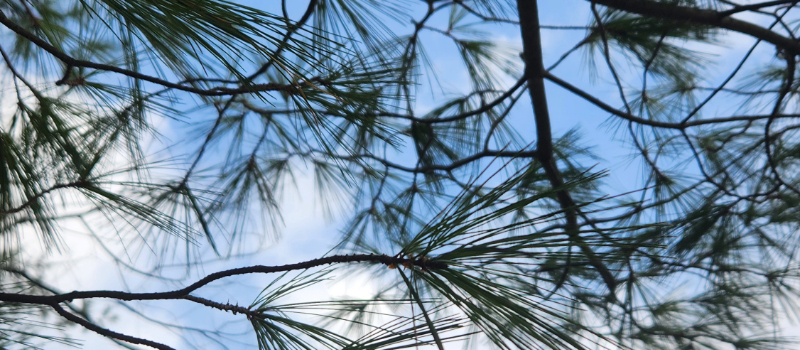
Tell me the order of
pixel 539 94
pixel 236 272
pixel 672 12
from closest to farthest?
pixel 236 272, pixel 672 12, pixel 539 94

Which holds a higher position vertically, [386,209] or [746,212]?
[386,209]

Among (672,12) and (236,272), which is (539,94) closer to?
(672,12)

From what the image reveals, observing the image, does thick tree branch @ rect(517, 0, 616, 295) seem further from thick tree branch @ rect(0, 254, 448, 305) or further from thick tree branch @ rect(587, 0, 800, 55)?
thick tree branch @ rect(0, 254, 448, 305)

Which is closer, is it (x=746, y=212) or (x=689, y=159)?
(x=746, y=212)

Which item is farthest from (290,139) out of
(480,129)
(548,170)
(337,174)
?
(548,170)

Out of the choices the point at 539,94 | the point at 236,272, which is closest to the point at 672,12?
the point at 539,94

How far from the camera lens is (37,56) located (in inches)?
39.9

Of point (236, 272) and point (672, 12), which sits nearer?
point (236, 272)

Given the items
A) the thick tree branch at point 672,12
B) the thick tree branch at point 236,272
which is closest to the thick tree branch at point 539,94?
the thick tree branch at point 672,12

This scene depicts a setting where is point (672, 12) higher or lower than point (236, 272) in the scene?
higher

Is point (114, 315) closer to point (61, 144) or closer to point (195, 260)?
point (195, 260)

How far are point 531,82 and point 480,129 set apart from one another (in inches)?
13.0

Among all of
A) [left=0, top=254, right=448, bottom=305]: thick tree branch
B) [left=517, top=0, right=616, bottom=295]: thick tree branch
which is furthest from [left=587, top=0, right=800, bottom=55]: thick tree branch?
[left=0, top=254, right=448, bottom=305]: thick tree branch

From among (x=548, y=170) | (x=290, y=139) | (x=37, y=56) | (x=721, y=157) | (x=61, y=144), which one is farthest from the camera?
(x=721, y=157)
